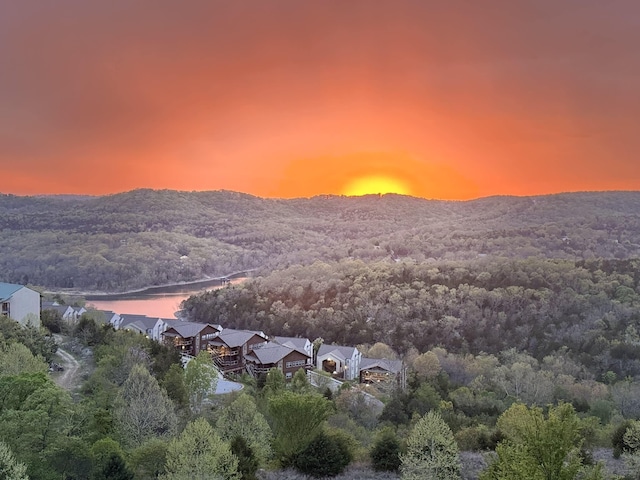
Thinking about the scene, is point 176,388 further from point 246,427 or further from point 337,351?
point 337,351

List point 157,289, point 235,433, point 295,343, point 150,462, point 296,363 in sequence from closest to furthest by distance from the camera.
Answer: point 150,462 < point 235,433 < point 296,363 < point 295,343 < point 157,289

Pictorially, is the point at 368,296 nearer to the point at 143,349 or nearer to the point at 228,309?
the point at 228,309

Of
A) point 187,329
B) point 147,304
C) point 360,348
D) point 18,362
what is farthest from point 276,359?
point 147,304

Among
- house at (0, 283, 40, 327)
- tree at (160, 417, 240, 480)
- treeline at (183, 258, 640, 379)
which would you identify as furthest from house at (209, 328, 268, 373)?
tree at (160, 417, 240, 480)

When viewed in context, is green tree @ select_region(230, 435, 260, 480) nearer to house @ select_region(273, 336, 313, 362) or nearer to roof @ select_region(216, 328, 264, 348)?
roof @ select_region(216, 328, 264, 348)

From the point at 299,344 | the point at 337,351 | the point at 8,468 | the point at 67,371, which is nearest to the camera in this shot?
the point at 8,468

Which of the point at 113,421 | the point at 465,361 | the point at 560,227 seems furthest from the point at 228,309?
the point at 560,227
